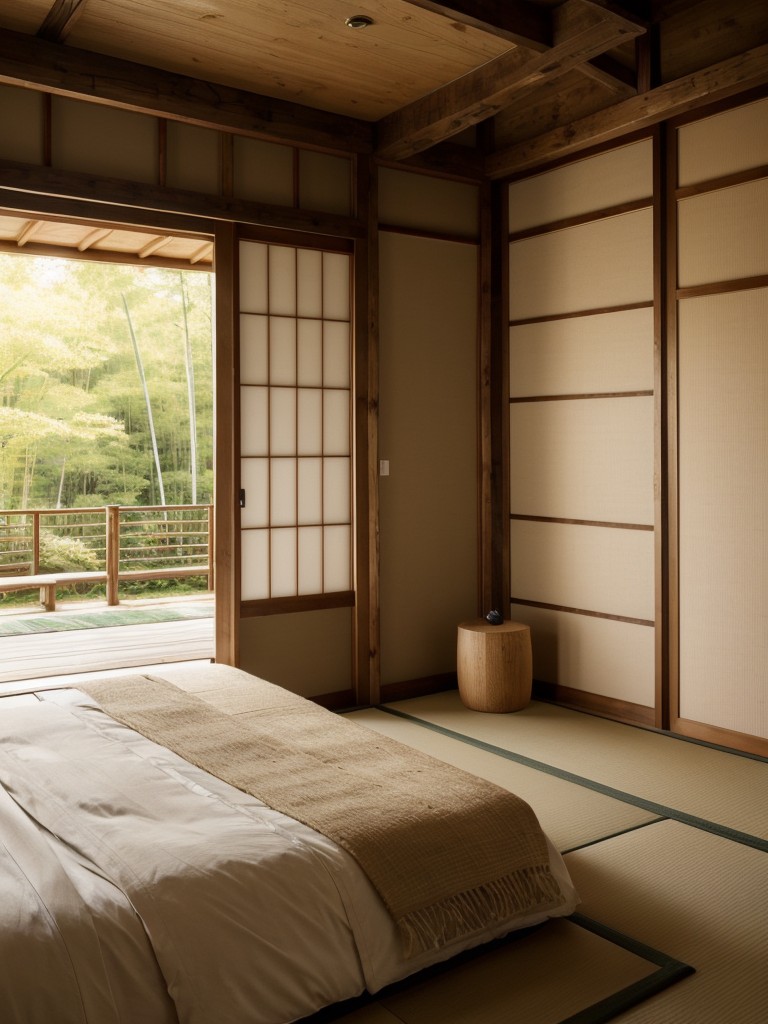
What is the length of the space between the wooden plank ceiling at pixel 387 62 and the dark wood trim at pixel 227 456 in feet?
2.25

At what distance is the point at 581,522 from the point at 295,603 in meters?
Result: 1.56

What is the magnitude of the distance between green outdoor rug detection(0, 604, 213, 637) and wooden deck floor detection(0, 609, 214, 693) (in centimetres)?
13

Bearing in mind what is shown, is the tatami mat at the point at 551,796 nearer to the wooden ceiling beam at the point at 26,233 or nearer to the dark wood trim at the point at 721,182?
the dark wood trim at the point at 721,182

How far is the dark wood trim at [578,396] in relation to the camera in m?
4.45

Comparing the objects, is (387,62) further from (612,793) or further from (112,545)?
(112,545)

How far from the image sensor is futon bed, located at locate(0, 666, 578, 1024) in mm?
1703

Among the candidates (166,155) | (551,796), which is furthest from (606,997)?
(166,155)

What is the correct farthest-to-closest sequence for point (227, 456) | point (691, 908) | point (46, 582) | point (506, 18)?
point (46, 582), point (227, 456), point (506, 18), point (691, 908)

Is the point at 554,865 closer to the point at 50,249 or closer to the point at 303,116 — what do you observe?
the point at 303,116

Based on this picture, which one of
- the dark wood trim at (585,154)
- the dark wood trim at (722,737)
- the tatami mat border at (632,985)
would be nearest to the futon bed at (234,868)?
the tatami mat border at (632,985)

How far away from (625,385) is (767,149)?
1.21 meters

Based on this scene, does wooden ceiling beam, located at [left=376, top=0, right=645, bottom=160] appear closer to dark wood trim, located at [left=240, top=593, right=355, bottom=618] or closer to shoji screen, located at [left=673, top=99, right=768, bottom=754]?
shoji screen, located at [left=673, top=99, right=768, bottom=754]

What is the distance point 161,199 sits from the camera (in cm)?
409

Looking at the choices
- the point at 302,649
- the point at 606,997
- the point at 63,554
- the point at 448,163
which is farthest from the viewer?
the point at 63,554
